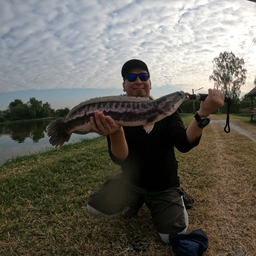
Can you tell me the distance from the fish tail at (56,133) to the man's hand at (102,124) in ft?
1.33

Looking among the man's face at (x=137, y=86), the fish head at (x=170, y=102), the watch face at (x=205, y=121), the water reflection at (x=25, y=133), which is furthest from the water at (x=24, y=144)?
the watch face at (x=205, y=121)

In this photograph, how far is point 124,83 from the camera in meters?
3.54

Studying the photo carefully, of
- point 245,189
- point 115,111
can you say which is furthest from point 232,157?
point 115,111

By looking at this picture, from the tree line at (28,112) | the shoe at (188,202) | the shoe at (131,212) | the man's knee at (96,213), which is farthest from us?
the tree line at (28,112)

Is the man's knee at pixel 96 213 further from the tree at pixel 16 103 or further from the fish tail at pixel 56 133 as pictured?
the tree at pixel 16 103

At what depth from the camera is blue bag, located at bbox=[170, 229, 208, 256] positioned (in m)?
2.69

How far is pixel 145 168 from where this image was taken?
346 cm

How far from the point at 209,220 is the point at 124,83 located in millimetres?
2362

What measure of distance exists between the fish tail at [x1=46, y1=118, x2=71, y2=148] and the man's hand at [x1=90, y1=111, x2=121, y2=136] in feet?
1.33

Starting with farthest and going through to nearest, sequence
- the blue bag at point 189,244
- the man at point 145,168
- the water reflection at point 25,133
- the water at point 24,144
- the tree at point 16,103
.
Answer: the tree at point 16,103 < the water reflection at point 25,133 < the water at point 24,144 < the man at point 145,168 < the blue bag at point 189,244

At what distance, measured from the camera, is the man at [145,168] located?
328 cm

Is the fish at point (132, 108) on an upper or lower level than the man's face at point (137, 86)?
lower

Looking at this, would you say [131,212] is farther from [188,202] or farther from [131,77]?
[131,77]

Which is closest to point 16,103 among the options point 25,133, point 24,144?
point 25,133
